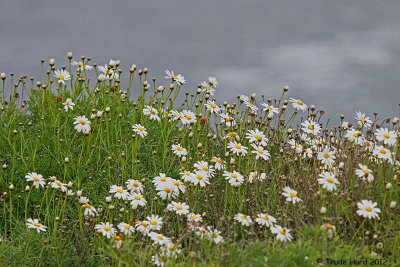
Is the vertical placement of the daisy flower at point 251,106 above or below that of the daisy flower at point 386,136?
above

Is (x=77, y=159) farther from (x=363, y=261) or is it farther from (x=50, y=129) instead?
(x=363, y=261)

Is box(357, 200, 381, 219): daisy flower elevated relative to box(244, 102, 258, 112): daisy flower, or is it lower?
lower

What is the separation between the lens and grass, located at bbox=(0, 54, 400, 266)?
14.4ft

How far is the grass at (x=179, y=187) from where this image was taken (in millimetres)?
4391

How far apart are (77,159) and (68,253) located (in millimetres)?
1688

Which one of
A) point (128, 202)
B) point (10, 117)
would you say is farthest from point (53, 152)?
point (128, 202)

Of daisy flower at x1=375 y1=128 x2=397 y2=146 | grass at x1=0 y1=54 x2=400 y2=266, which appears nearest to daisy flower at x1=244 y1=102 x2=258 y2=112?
grass at x1=0 y1=54 x2=400 y2=266

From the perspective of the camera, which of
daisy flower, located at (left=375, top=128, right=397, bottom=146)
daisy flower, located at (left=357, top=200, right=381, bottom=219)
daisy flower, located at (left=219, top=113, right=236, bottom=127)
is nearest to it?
daisy flower, located at (left=357, top=200, right=381, bottom=219)

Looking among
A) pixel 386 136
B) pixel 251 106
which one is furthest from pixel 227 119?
pixel 386 136

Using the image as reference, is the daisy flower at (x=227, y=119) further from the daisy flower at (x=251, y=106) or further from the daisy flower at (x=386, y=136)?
the daisy flower at (x=386, y=136)

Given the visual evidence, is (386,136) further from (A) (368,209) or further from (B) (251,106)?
(B) (251,106)

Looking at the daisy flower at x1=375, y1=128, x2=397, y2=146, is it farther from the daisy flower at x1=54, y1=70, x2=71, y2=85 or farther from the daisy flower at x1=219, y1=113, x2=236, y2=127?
the daisy flower at x1=54, y1=70, x2=71, y2=85

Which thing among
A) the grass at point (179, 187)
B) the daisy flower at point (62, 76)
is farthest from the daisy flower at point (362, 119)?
the daisy flower at point (62, 76)

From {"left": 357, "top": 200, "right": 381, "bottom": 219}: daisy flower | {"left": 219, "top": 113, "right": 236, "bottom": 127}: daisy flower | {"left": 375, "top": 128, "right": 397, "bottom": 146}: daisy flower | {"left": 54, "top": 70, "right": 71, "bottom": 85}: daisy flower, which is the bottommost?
{"left": 357, "top": 200, "right": 381, "bottom": 219}: daisy flower
